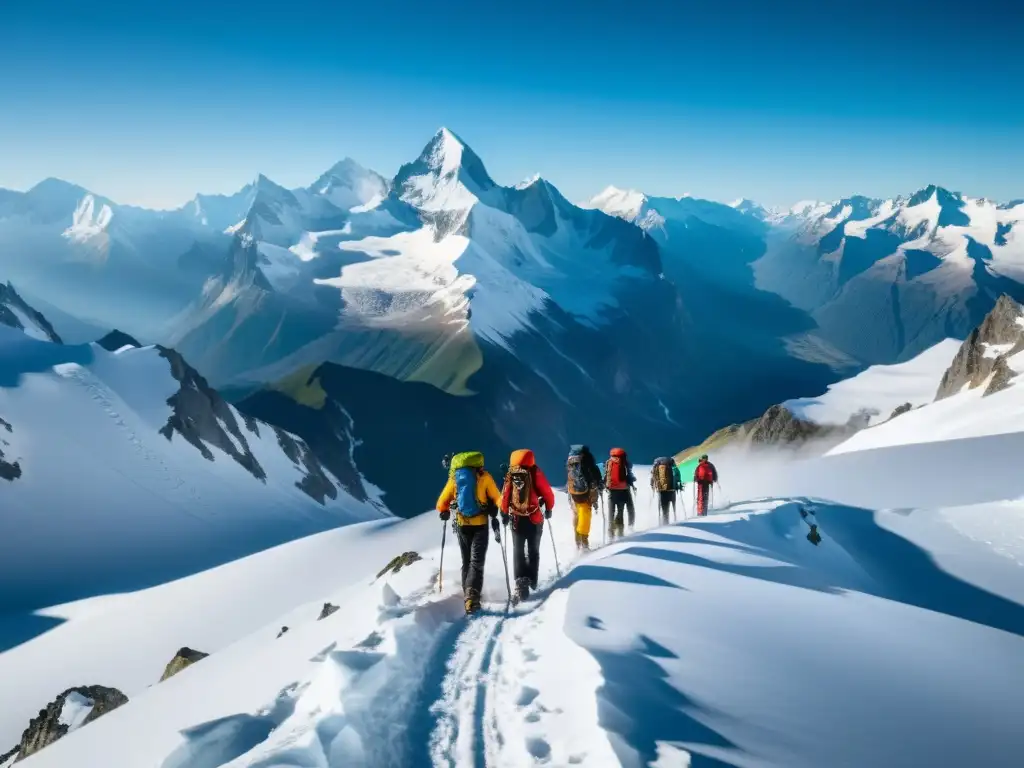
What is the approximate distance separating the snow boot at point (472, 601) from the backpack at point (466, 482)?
52.9 inches

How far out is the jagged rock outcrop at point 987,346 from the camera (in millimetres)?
85812

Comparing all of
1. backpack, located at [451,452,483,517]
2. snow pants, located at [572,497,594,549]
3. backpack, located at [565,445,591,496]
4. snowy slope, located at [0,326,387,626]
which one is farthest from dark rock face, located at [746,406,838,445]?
backpack, located at [451,452,483,517]

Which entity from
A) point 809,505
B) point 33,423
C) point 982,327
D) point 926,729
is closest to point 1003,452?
point 809,505

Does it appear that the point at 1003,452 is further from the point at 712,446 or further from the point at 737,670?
the point at 712,446

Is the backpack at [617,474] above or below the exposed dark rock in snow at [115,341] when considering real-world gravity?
below

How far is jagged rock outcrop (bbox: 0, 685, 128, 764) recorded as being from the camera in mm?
17234

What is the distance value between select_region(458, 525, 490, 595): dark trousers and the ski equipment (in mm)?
13325

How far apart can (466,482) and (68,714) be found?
13887 mm

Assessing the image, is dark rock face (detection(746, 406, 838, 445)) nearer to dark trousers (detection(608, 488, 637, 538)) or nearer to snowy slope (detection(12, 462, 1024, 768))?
dark trousers (detection(608, 488, 637, 538))

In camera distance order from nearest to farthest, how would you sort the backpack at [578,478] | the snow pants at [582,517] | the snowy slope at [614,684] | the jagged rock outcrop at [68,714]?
the snowy slope at [614,684] < the jagged rock outcrop at [68,714] < the backpack at [578,478] < the snow pants at [582,517]

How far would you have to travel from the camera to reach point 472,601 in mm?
11844

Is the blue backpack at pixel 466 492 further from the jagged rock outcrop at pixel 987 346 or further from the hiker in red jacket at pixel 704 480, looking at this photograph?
the jagged rock outcrop at pixel 987 346

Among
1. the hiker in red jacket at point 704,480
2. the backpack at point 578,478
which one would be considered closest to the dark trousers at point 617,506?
the backpack at point 578,478

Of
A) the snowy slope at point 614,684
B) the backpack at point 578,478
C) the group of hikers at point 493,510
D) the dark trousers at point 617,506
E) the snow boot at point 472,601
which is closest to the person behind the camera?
the snowy slope at point 614,684
